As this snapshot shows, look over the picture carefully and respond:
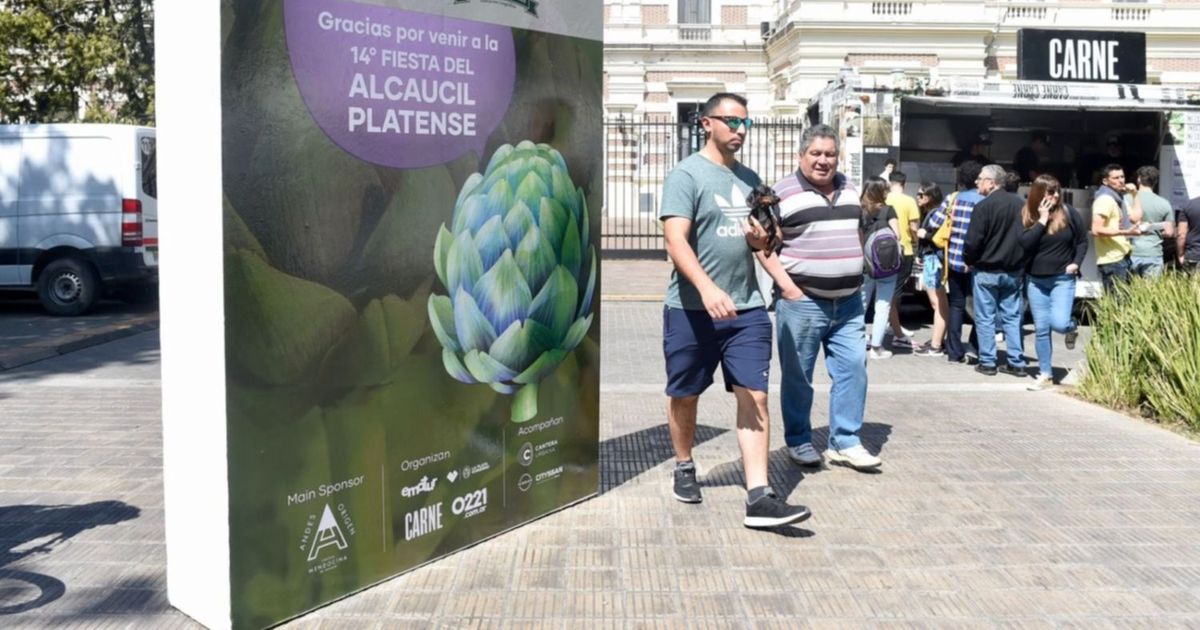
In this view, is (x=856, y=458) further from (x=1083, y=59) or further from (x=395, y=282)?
(x=1083, y=59)

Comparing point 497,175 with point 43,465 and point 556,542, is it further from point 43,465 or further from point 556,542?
point 43,465

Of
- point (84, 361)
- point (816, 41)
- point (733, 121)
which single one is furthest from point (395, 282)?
point (816, 41)

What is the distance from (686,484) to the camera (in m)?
6.15

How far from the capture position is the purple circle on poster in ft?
13.9

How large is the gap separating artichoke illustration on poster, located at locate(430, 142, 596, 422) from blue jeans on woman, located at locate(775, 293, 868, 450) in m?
1.44

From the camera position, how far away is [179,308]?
4.16m

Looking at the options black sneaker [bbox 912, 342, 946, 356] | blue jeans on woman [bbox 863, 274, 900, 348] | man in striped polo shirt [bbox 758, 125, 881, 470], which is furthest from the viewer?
black sneaker [bbox 912, 342, 946, 356]

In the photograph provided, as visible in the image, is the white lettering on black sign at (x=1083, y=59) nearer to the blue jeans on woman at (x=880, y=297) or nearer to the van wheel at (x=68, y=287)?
the blue jeans on woman at (x=880, y=297)

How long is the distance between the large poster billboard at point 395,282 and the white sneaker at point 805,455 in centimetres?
154

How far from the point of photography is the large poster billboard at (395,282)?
4098 millimetres

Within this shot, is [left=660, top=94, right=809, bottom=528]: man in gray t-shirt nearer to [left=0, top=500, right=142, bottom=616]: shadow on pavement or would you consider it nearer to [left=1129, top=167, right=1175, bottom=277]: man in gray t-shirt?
[left=0, top=500, right=142, bottom=616]: shadow on pavement

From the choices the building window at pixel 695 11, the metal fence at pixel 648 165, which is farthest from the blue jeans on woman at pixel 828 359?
the building window at pixel 695 11

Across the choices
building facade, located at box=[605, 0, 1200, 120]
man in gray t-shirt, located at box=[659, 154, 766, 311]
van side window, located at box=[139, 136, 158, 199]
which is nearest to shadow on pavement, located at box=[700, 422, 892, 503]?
man in gray t-shirt, located at box=[659, 154, 766, 311]

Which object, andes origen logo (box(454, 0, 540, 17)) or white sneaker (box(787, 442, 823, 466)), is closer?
andes origen logo (box(454, 0, 540, 17))
